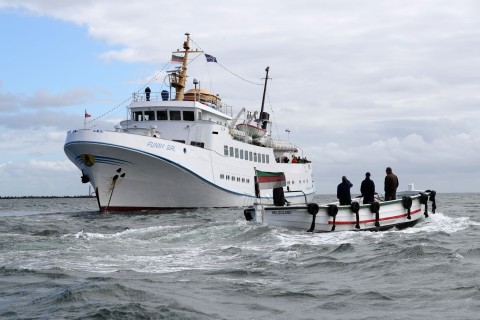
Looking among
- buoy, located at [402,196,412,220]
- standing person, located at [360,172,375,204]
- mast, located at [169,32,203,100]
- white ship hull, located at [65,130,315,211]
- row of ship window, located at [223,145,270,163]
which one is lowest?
buoy, located at [402,196,412,220]

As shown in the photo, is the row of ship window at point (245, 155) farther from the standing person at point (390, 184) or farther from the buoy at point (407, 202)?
the buoy at point (407, 202)

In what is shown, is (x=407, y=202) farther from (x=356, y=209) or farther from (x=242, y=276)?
(x=242, y=276)

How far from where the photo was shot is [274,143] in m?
51.8

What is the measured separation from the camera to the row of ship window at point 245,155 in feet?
132

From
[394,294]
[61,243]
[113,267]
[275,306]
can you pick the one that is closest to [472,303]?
[394,294]

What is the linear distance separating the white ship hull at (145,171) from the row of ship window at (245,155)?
172 centimetres

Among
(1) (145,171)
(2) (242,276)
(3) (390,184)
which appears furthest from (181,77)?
(2) (242,276)

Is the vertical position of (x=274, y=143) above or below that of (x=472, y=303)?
above

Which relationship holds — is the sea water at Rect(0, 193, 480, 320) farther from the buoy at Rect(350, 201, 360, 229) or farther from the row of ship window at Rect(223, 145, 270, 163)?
the row of ship window at Rect(223, 145, 270, 163)

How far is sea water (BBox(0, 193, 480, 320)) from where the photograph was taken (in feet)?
29.1

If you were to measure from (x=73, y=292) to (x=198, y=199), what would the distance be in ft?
88.9

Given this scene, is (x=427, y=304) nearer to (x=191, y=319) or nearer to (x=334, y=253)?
(x=191, y=319)

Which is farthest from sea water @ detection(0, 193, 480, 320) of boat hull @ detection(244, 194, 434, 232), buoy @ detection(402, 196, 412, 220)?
buoy @ detection(402, 196, 412, 220)

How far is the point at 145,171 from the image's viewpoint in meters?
33.6
